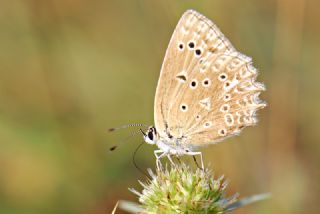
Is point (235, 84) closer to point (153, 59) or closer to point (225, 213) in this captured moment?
point (225, 213)

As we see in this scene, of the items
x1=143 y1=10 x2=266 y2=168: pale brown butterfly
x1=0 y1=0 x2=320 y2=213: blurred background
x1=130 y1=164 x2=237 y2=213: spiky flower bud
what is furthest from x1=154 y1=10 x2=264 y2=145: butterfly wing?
x1=0 y1=0 x2=320 y2=213: blurred background

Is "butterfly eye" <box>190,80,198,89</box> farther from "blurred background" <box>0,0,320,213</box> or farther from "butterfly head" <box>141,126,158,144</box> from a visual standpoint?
"blurred background" <box>0,0,320,213</box>

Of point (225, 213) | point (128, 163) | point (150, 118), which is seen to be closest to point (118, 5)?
point (150, 118)

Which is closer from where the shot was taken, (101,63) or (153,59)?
(153,59)

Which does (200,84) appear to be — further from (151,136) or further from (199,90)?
(151,136)

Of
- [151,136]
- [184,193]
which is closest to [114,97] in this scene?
[151,136]

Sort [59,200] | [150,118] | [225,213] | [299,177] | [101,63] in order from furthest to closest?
[101,63] → [150,118] → [59,200] → [299,177] → [225,213]

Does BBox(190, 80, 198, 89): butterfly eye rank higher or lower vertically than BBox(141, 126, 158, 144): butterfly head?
higher
